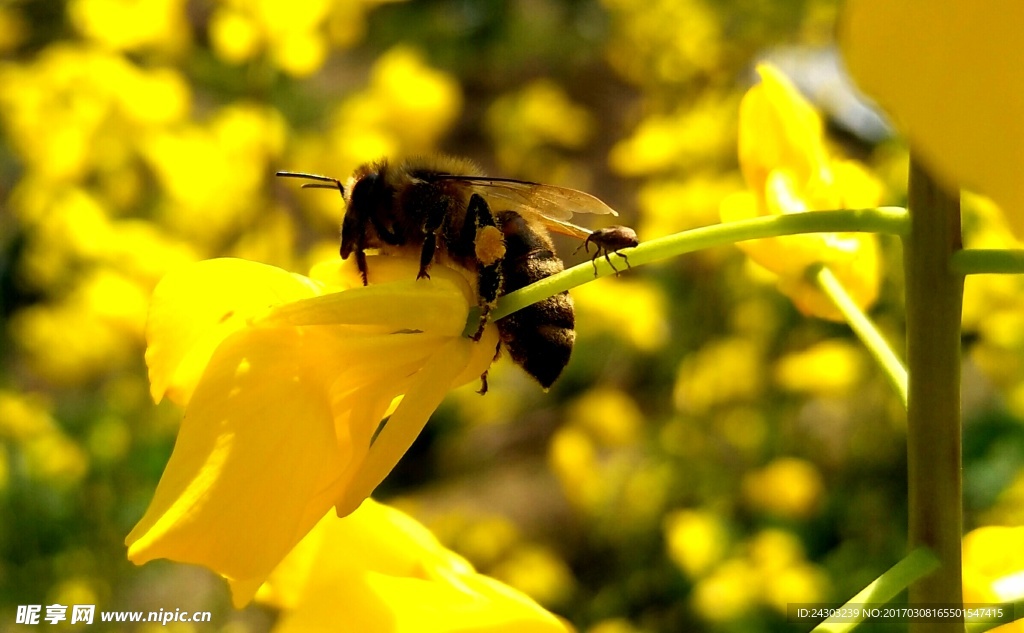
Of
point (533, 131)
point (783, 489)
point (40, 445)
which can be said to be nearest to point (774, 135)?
point (783, 489)

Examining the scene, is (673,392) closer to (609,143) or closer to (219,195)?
(219,195)

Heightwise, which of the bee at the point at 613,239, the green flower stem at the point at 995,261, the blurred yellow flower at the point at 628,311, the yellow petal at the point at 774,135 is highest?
the yellow petal at the point at 774,135

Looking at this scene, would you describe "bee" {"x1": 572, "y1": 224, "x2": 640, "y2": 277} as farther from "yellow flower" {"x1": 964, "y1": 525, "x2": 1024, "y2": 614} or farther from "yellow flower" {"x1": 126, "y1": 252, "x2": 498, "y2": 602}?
"yellow flower" {"x1": 964, "y1": 525, "x2": 1024, "y2": 614}

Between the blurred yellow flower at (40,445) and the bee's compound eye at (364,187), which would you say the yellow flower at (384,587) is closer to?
the bee's compound eye at (364,187)

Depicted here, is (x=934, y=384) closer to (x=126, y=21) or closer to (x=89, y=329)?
(x=89, y=329)

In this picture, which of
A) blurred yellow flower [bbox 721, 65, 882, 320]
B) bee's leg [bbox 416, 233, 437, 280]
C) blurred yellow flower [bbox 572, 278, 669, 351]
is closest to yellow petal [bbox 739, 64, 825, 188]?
blurred yellow flower [bbox 721, 65, 882, 320]

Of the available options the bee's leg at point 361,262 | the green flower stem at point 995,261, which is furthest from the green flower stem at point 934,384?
the bee's leg at point 361,262
